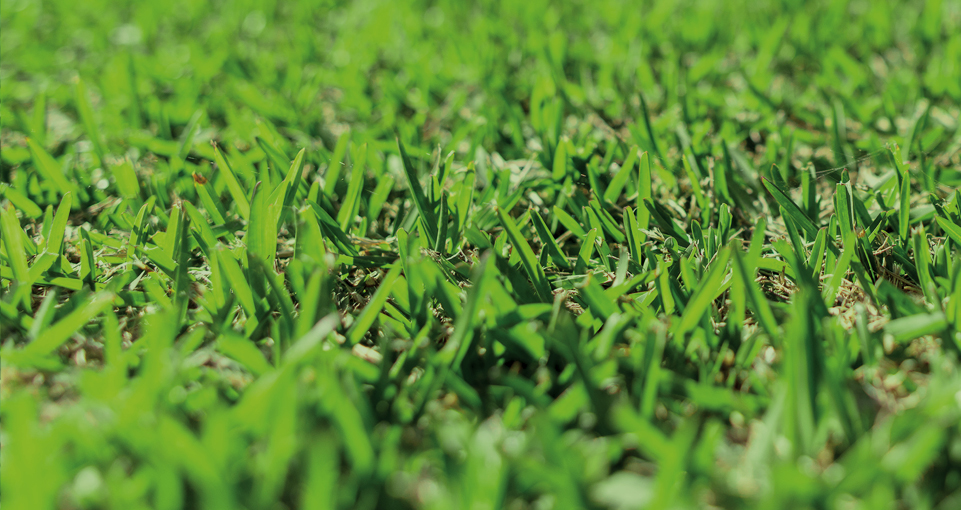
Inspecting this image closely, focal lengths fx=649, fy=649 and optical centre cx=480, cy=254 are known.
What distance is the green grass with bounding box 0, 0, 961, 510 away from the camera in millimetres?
848

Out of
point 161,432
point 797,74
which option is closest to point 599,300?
point 161,432

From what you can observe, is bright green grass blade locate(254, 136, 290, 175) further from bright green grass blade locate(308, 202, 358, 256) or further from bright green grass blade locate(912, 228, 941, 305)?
bright green grass blade locate(912, 228, 941, 305)

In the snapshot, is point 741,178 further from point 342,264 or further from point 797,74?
point 342,264

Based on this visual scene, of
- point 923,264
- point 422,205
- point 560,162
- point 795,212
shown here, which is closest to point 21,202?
point 422,205

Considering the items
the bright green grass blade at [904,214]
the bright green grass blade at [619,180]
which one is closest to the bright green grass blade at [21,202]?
the bright green grass blade at [619,180]

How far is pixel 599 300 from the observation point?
44.6 inches

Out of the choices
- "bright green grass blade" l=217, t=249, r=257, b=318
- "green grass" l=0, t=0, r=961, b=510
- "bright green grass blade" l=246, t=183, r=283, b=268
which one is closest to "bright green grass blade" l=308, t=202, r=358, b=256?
"green grass" l=0, t=0, r=961, b=510

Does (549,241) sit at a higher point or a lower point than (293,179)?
lower

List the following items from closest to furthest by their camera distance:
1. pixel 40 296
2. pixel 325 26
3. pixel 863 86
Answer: pixel 40 296, pixel 863 86, pixel 325 26

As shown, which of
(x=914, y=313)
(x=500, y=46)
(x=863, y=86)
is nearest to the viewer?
(x=914, y=313)

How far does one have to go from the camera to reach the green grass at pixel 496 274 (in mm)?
848

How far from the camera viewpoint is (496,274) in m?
1.21

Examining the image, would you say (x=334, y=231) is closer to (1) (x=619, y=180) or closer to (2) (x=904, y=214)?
(1) (x=619, y=180)

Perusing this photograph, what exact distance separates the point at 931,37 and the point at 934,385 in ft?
6.46
